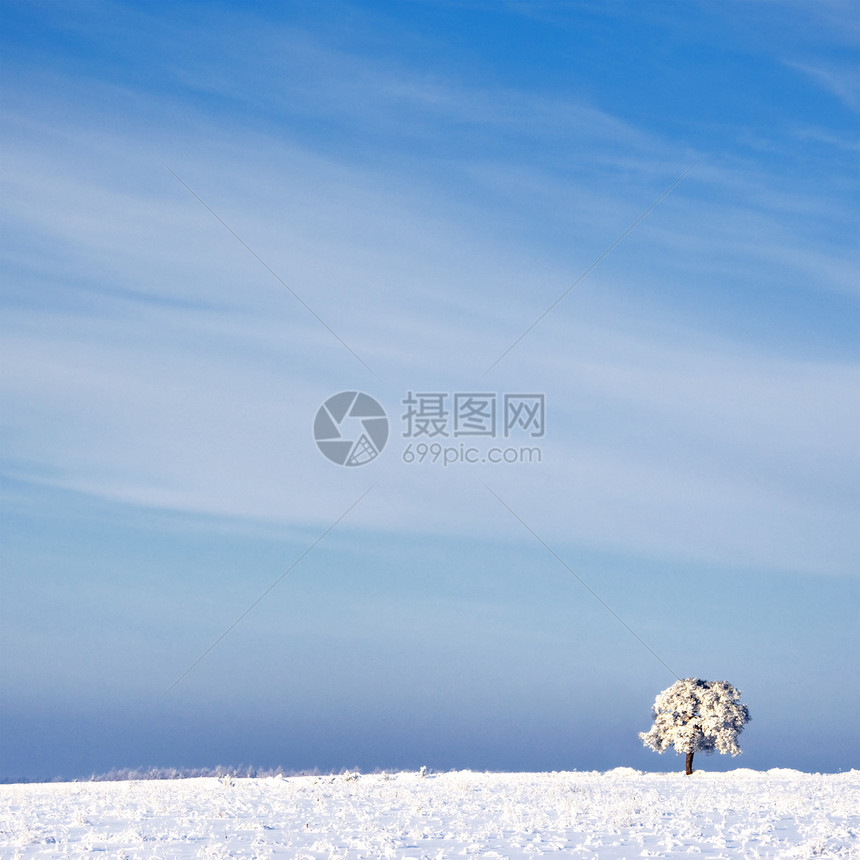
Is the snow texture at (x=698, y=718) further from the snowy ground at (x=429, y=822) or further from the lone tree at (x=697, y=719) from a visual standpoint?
the snowy ground at (x=429, y=822)

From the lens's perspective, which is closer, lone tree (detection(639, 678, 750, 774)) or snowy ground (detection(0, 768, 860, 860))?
snowy ground (detection(0, 768, 860, 860))

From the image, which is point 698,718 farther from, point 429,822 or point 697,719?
point 429,822

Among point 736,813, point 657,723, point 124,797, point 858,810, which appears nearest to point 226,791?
point 124,797

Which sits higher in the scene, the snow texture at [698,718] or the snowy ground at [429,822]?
the snow texture at [698,718]

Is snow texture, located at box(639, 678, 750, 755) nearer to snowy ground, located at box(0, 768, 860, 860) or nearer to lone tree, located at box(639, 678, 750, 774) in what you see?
lone tree, located at box(639, 678, 750, 774)

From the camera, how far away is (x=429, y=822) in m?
21.2

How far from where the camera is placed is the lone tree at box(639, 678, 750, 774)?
5256 cm

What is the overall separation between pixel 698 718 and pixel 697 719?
13cm

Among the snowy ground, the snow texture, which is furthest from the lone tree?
the snowy ground

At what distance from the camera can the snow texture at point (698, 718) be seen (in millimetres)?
52531

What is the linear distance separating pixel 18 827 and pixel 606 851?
36.6 ft

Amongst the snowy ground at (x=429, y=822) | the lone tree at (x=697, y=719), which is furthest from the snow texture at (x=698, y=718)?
the snowy ground at (x=429, y=822)

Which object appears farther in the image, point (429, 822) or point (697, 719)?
point (697, 719)

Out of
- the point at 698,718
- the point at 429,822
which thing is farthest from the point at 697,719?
the point at 429,822
